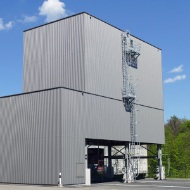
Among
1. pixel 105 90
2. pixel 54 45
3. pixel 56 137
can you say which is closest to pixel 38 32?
pixel 54 45

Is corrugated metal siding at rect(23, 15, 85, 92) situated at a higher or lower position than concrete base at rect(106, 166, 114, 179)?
higher

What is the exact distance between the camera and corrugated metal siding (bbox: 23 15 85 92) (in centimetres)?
3794

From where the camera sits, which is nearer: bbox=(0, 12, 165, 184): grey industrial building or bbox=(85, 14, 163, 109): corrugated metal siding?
bbox=(0, 12, 165, 184): grey industrial building

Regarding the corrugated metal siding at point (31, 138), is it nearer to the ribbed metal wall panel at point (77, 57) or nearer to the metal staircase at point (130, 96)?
the ribbed metal wall panel at point (77, 57)

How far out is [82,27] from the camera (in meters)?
38.0

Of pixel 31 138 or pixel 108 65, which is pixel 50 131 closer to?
pixel 31 138

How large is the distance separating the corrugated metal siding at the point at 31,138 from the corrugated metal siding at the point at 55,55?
4085 mm

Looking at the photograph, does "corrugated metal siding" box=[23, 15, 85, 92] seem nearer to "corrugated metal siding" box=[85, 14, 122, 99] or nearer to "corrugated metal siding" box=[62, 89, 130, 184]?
"corrugated metal siding" box=[85, 14, 122, 99]

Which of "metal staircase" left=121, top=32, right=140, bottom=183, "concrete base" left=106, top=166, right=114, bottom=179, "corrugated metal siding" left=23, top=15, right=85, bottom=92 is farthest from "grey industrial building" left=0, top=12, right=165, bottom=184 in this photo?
"concrete base" left=106, top=166, right=114, bottom=179

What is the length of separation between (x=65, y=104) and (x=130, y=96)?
33.0 feet

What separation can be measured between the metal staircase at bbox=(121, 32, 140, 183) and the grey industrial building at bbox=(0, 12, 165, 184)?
697mm

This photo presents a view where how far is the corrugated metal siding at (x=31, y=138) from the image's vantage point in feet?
110

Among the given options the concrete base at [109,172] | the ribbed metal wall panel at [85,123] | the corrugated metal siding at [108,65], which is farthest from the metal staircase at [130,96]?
the concrete base at [109,172]

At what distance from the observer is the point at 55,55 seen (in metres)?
40.1
